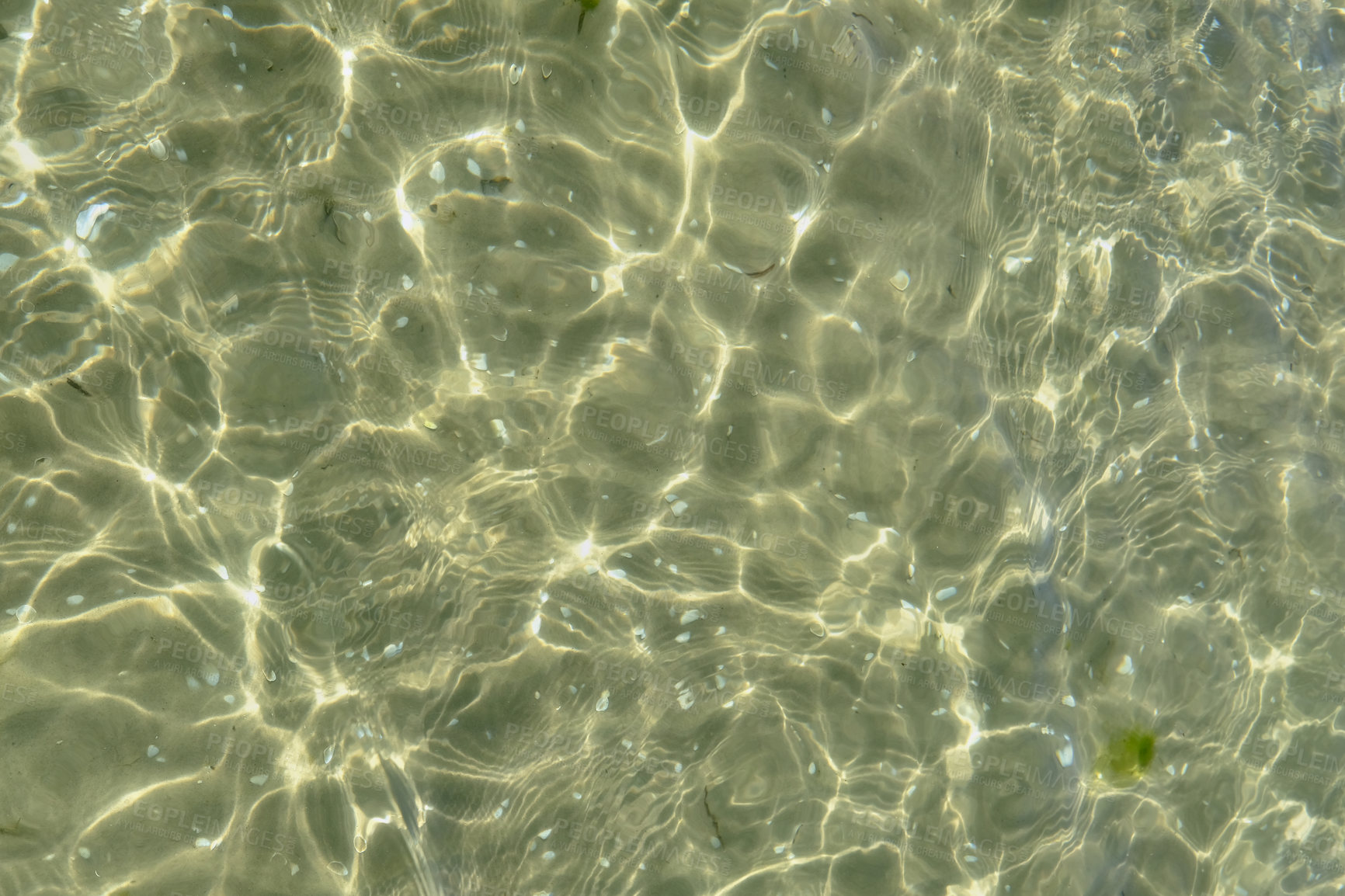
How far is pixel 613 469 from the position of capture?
3914mm

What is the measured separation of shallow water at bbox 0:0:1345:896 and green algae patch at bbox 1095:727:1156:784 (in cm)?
3

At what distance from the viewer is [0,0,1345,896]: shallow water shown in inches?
143

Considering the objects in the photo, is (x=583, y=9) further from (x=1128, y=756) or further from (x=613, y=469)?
(x=1128, y=756)

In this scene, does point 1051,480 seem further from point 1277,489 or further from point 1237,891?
point 1237,891

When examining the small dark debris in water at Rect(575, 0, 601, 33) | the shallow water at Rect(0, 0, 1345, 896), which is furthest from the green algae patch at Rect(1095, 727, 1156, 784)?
the small dark debris in water at Rect(575, 0, 601, 33)

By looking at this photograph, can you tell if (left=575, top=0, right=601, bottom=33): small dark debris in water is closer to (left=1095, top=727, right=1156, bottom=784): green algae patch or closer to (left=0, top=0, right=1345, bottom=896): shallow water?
(left=0, top=0, right=1345, bottom=896): shallow water

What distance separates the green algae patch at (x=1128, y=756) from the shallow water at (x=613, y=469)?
3 cm

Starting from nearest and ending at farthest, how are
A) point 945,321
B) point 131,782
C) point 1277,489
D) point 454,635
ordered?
point 131,782, point 454,635, point 945,321, point 1277,489

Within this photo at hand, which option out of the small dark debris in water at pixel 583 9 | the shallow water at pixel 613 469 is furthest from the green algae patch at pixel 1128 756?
the small dark debris in water at pixel 583 9

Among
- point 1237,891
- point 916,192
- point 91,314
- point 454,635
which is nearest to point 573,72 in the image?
point 916,192

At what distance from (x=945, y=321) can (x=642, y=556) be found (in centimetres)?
215

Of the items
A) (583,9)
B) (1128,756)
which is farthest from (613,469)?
(1128,756)

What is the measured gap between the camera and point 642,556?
12.8 feet

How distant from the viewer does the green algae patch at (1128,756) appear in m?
4.21
